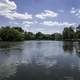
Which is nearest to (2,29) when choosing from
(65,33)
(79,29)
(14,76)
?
(65,33)

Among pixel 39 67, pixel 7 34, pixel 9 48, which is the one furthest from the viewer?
pixel 7 34

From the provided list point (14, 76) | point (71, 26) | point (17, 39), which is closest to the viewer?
point (14, 76)

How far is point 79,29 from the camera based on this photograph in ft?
482

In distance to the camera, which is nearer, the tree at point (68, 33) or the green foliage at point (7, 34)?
the green foliage at point (7, 34)

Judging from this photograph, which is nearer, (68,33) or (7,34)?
(7,34)

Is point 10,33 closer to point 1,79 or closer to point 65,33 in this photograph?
point 65,33

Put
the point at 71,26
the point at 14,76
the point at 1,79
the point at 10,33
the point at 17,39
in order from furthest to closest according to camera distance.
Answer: the point at 71,26 < the point at 17,39 < the point at 10,33 < the point at 14,76 < the point at 1,79

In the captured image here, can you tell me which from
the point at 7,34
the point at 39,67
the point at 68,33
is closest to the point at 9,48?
the point at 39,67

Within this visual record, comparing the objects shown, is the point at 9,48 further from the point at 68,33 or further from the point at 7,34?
the point at 68,33

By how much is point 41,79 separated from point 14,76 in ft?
8.31

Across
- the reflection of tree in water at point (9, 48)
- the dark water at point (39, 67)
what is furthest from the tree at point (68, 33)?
the dark water at point (39, 67)

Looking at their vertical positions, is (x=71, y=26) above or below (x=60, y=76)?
above

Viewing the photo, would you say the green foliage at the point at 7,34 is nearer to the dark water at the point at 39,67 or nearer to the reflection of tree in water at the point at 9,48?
the reflection of tree in water at the point at 9,48

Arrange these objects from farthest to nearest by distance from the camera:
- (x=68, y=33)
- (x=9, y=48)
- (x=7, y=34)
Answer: (x=68, y=33) → (x=7, y=34) → (x=9, y=48)
